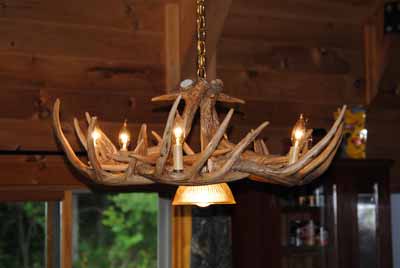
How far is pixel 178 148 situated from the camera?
2227 millimetres

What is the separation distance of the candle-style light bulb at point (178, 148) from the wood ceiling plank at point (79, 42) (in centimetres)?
198

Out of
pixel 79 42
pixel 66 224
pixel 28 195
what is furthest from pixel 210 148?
pixel 66 224

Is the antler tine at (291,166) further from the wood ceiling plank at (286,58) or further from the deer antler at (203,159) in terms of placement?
the wood ceiling plank at (286,58)

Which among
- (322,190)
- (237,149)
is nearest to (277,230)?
(322,190)

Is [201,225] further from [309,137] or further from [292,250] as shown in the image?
[309,137]

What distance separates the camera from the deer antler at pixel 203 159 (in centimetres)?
226

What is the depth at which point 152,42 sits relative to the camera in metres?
4.26

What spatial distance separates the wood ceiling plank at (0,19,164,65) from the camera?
3873 millimetres

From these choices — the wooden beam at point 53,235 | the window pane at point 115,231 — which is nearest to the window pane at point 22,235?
the window pane at point 115,231

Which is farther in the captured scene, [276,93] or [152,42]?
[276,93]

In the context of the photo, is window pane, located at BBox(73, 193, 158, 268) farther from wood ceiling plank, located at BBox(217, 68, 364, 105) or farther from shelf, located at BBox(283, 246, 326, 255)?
wood ceiling plank, located at BBox(217, 68, 364, 105)

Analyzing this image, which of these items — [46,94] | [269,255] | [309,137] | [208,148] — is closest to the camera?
[208,148]

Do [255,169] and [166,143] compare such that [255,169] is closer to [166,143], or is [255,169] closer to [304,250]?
[166,143]

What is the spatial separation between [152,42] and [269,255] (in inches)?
68.1
